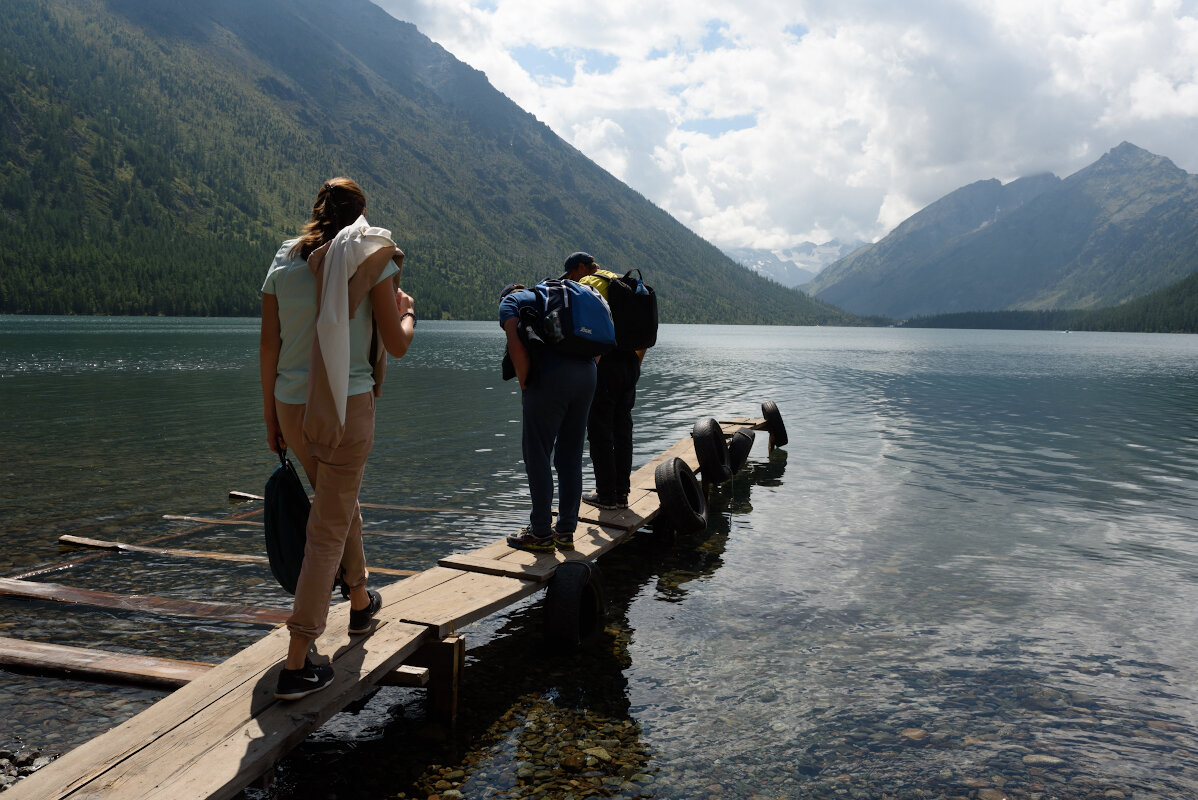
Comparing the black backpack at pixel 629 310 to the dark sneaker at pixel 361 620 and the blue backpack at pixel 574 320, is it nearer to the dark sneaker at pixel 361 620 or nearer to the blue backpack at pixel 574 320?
the blue backpack at pixel 574 320

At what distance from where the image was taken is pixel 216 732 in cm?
443

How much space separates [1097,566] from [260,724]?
10840 mm

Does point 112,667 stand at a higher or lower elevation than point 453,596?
lower

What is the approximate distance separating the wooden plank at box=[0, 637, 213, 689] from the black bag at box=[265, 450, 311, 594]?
1.25 metres

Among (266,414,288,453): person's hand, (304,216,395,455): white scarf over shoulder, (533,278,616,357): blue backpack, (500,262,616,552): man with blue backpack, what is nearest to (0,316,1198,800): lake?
(500,262,616,552): man with blue backpack

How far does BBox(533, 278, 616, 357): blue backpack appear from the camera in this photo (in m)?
7.40

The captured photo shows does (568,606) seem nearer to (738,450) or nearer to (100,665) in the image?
(100,665)

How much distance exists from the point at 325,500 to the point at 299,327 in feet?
3.56

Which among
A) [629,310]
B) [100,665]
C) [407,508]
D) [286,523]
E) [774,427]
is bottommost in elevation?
[407,508]

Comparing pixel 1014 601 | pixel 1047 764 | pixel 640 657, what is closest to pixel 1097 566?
pixel 1014 601

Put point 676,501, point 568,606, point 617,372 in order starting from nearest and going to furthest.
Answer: point 568,606
point 617,372
point 676,501

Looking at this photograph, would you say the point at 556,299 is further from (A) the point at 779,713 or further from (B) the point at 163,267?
(B) the point at 163,267

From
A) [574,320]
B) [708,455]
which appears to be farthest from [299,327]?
[708,455]

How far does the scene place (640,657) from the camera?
7406 millimetres
